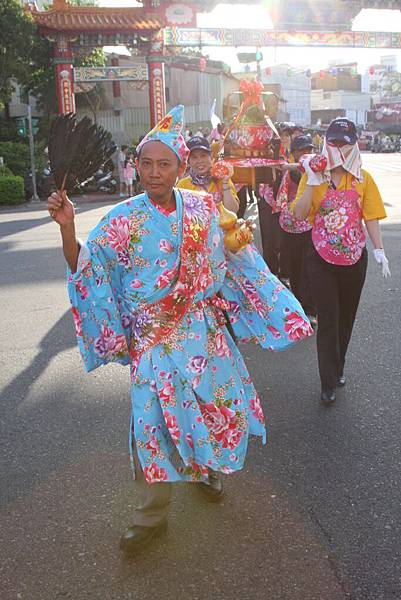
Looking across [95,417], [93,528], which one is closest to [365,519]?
[93,528]

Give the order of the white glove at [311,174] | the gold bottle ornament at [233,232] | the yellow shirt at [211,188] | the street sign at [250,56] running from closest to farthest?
the gold bottle ornament at [233,232], the white glove at [311,174], the yellow shirt at [211,188], the street sign at [250,56]

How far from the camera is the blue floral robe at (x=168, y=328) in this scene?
2871 mm

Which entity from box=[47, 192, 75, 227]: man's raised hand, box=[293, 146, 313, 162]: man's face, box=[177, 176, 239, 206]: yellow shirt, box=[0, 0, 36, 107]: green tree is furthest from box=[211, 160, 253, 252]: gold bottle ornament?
box=[0, 0, 36, 107]: green tree

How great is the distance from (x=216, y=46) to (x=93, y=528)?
27271 mm

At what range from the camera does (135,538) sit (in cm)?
288

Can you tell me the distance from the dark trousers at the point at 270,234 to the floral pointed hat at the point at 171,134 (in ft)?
15.0

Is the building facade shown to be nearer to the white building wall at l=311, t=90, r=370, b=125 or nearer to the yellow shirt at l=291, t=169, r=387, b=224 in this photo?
the yellow shirt at l=291, t=169, r=387, b=224

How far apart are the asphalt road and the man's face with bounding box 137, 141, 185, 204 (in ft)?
4.84

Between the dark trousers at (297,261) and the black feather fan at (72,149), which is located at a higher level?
the black feather fan at (72,149)

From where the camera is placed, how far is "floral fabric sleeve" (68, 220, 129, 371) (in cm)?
290

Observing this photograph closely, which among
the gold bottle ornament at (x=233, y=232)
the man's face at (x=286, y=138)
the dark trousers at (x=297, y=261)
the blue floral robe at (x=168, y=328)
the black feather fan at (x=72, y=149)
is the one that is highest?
the black feather fan at (x=72, y=149)

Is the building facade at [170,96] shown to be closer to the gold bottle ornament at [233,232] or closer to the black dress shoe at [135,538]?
the gold bottle ornament at [233,232]

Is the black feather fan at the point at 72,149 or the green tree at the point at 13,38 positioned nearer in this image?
the black feather fan at the point at 72,149

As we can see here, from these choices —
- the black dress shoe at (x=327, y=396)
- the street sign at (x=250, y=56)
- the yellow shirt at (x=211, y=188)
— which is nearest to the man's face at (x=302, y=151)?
the yellow shirt at (x=211, y=188)
